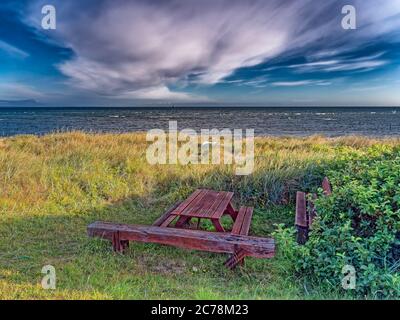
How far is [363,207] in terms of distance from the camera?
108 inches

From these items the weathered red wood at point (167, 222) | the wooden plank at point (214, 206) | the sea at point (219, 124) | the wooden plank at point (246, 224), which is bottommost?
the wooden plank at point (246, 224)

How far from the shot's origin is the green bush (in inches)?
96.0

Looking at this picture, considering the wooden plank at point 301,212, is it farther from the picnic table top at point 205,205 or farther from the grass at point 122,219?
the picnic table top at point 205,205

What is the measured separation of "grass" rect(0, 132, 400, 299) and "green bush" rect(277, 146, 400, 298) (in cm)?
22

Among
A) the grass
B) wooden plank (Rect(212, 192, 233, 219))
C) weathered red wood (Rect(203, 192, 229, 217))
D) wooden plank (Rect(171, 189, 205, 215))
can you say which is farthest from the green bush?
wooden plank (Rect(171, 189, 205, 215))

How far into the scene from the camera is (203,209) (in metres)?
3.67

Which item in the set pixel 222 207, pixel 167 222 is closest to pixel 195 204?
pixel 222 207

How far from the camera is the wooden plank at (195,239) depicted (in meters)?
2.82

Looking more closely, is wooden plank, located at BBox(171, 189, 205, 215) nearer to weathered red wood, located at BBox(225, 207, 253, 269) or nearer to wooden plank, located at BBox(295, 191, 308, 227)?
weathered red wood, located at BBox(225, 207, 253, 269)

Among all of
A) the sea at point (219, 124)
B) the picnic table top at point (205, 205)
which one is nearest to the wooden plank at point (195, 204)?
the picnic table top at point (205, 205)

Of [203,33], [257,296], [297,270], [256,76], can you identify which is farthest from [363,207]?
[256,76]

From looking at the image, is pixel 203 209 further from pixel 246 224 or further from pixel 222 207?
pixel 246 224

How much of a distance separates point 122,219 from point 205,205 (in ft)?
4.54
